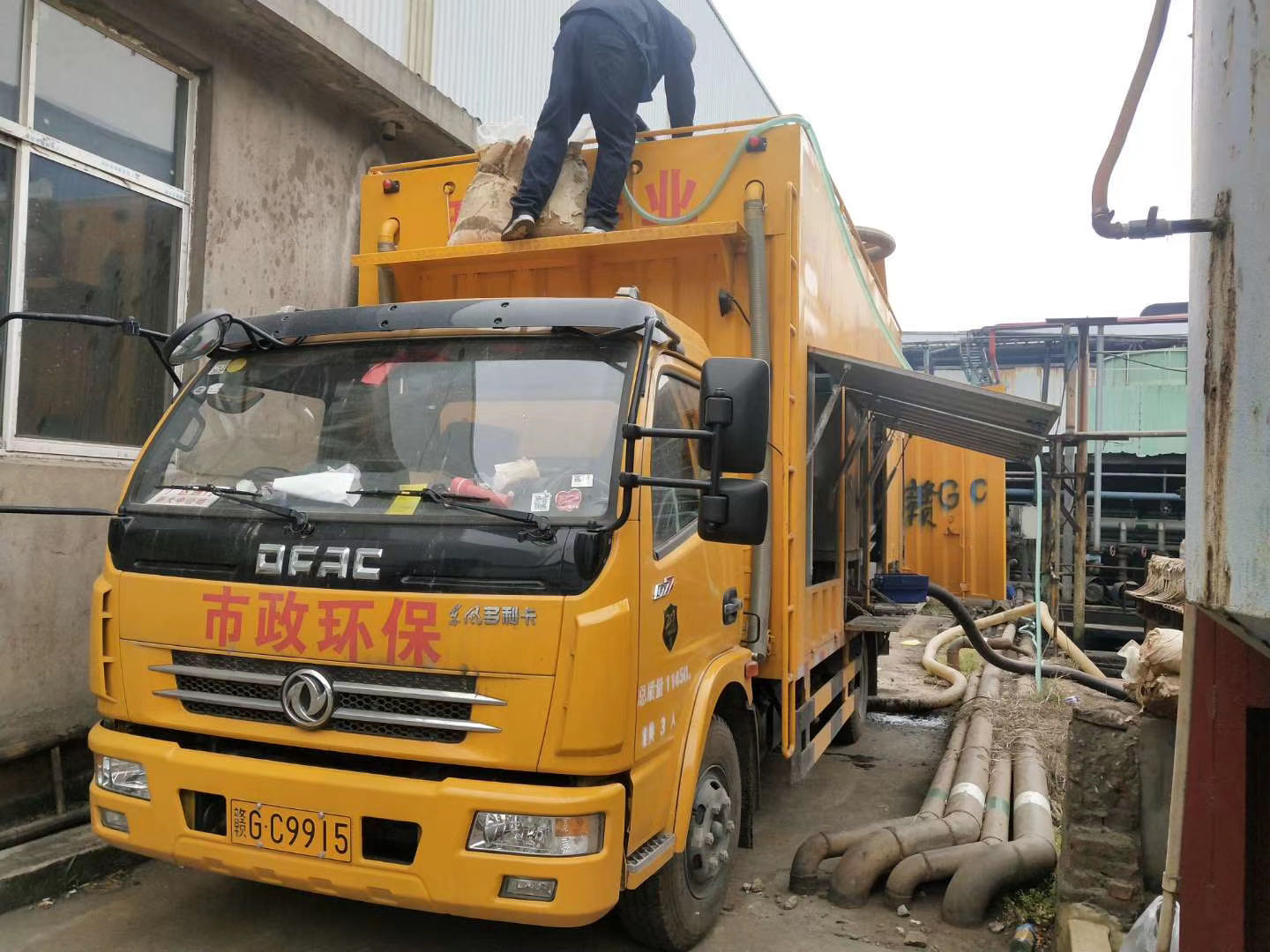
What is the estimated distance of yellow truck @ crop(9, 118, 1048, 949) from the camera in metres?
2.59

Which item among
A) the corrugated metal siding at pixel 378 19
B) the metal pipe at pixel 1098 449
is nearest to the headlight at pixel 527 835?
the corrugated metal siding at pixel 378 19

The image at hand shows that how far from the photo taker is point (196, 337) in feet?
10.4

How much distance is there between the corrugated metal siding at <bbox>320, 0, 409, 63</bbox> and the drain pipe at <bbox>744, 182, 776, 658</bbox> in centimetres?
328

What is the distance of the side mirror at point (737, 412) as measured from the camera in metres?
2.75

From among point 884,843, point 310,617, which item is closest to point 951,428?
point 884,843

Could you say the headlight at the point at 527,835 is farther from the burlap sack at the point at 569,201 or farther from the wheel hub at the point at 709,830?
the burlap sack at the point at 569,201

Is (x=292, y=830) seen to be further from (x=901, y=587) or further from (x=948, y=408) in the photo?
(x=901, y=587)

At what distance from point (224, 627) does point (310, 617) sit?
302 mm

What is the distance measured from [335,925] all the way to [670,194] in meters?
3.29

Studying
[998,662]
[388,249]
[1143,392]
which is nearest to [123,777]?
[388,249]

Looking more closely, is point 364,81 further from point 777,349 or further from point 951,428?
point 951,428

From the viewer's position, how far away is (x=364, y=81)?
18.7 feet

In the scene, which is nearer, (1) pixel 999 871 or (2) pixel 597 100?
(1) pixel 999 871

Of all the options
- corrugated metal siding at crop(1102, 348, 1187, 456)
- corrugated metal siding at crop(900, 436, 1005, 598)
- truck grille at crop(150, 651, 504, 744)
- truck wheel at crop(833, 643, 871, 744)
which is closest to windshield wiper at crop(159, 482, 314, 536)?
truck grille at crop(150, 651, 504, 744)
